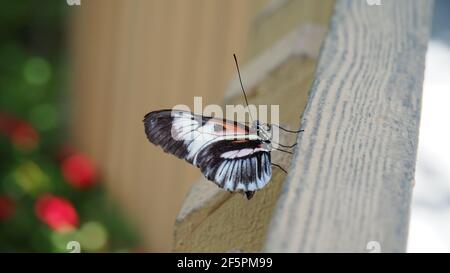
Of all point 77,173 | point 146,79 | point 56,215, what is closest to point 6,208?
point 56,215

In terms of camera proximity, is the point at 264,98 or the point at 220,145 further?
the point at 264,98

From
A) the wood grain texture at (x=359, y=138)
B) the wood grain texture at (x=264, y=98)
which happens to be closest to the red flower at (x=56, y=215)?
the wood grain texture at (x=264, y=98)

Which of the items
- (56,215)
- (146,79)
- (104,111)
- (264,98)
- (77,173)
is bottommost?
(56,215)

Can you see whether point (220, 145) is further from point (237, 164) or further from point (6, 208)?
point (6, 208)

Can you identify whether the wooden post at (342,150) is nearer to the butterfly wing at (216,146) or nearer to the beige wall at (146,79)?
the butterfly wing at (216,146)

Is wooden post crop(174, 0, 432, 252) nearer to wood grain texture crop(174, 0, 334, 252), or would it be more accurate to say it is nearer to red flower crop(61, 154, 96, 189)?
wood grain texture crop(174, 0, 334, 252)

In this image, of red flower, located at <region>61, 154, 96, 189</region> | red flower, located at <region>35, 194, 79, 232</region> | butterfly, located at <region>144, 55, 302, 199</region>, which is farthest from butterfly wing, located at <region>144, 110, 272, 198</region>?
red flower, located at <region>61, 154, 96, 189</region>
